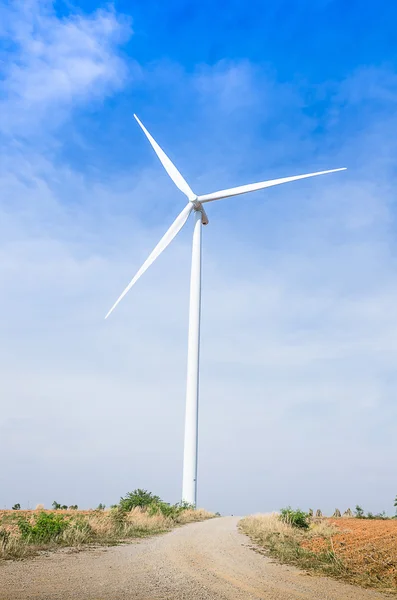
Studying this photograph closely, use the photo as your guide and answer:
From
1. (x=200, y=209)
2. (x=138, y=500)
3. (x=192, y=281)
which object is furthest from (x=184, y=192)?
(x=138, y=500)

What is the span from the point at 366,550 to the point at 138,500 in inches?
942

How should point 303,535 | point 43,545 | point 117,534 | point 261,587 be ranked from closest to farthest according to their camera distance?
1. point 261,587
2. point 43,545
3. point 117,534
4. point 303,535

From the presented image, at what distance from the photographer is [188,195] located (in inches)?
2152

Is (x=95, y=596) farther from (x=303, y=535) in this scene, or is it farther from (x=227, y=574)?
(x=303, y=535)

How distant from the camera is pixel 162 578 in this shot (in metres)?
13.4

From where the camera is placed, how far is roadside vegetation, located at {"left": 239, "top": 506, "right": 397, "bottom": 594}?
47.5 ft

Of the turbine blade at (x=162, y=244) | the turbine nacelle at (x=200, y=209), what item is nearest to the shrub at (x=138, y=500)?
the turbine blade at (x=162, y=244)

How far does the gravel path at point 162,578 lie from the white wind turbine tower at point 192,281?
25702mm

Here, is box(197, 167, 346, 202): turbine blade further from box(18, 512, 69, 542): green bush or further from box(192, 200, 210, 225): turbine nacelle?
box(18, 512, 69, 542): green bush

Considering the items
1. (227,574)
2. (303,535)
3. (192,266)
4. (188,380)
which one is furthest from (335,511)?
(227,574)

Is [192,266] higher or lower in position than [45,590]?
higher

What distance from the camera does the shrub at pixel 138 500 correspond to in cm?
Result: 3778

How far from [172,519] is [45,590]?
2162cm

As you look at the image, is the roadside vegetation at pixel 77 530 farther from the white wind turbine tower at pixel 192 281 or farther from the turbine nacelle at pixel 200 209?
the turbine nacelle at pixel 200 209
